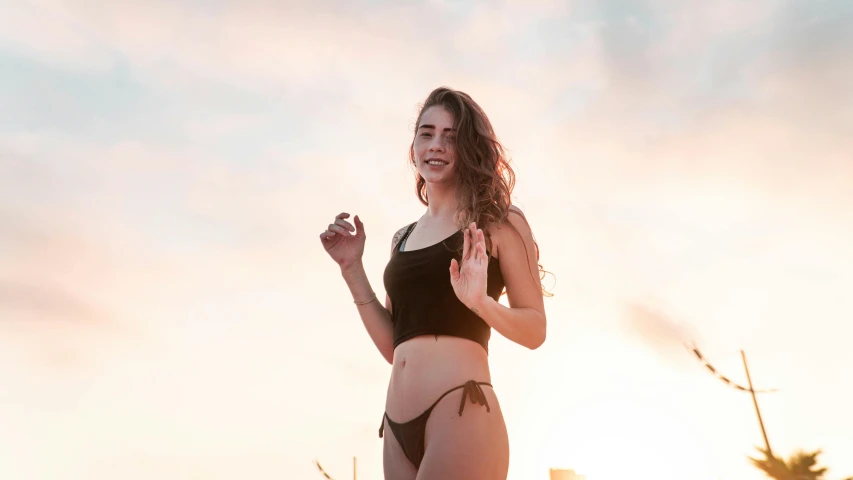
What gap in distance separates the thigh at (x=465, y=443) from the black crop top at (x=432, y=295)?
0.38 metres

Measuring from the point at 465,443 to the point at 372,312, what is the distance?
1.31 meters

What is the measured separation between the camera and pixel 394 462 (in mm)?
3959

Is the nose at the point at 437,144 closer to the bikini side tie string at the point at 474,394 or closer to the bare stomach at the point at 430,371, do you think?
the bare stomach at the point at 430,371

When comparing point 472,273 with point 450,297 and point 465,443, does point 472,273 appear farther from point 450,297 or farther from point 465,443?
point 465,443

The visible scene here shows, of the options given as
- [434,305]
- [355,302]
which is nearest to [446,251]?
[434,305]

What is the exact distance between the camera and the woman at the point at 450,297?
3635 millimetres

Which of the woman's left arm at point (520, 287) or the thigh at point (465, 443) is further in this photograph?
the woman's left arm at point (520, 287)

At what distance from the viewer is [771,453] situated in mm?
1172

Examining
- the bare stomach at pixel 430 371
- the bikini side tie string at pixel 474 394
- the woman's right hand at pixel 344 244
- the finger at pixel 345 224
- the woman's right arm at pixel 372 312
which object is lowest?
the bikini side tie string at pixel 474 394

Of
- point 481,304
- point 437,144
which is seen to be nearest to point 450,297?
point 481,304

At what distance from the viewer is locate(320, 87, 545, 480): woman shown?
363cm

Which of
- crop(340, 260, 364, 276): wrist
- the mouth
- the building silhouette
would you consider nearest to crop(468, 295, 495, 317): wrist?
the mouth

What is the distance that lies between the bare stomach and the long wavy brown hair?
1.89 feet

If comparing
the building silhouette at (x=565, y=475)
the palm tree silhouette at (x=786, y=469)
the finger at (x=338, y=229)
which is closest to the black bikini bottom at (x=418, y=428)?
the finger at (x=338, y=229)
